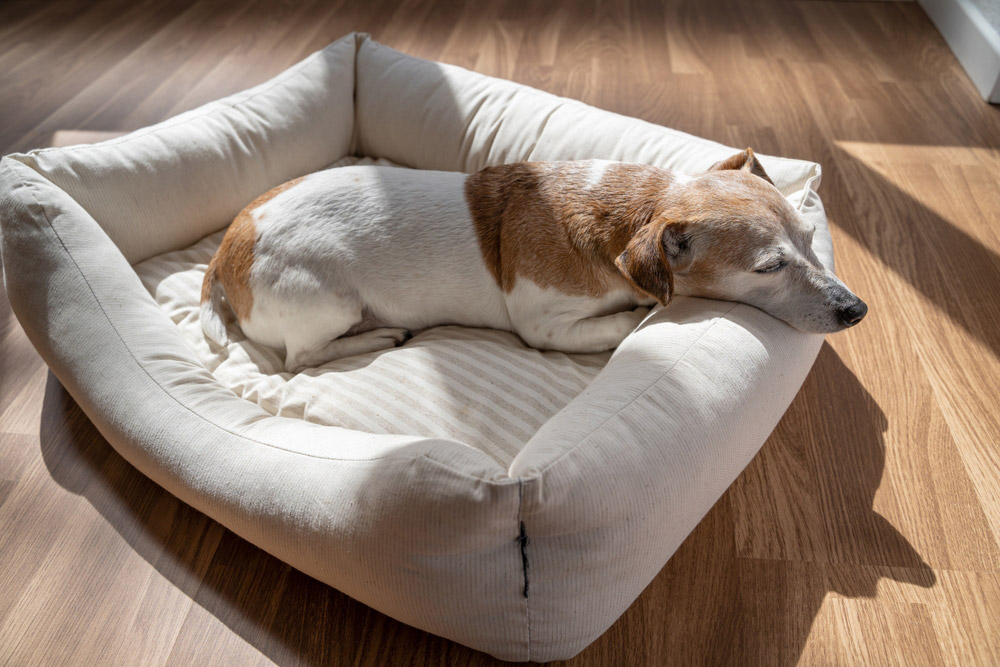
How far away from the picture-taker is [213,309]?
2.02m

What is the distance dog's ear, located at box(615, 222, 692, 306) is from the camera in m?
1.60

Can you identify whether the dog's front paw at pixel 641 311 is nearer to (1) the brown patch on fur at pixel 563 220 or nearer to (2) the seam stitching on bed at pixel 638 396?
(1) the brown patch on fur at pixel 563 220

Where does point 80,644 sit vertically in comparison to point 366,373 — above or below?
below

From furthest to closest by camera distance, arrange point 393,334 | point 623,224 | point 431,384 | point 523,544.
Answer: point 393,334
point 431,384
point 623,224
point 523,544

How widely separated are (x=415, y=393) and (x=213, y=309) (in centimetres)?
63

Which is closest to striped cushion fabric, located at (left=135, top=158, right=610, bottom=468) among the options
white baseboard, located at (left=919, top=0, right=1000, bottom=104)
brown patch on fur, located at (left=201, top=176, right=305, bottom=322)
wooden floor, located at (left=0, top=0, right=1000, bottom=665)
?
brown patch on fur, located at (left=201, top=176, right=305, bottom=322)

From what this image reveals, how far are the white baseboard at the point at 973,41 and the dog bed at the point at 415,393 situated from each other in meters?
1.98

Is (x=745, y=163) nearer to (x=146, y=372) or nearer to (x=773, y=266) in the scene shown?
(x=773, y=266)

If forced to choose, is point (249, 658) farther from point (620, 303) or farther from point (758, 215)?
point (758, 215)

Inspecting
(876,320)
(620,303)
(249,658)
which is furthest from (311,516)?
(876,320)

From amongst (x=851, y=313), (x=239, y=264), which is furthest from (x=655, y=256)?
(x=239, y=264)

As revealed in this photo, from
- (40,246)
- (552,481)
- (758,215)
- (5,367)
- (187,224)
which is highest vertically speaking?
(758,215)

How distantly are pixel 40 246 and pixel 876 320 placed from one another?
7.53 ft

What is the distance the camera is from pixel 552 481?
1.26 m
